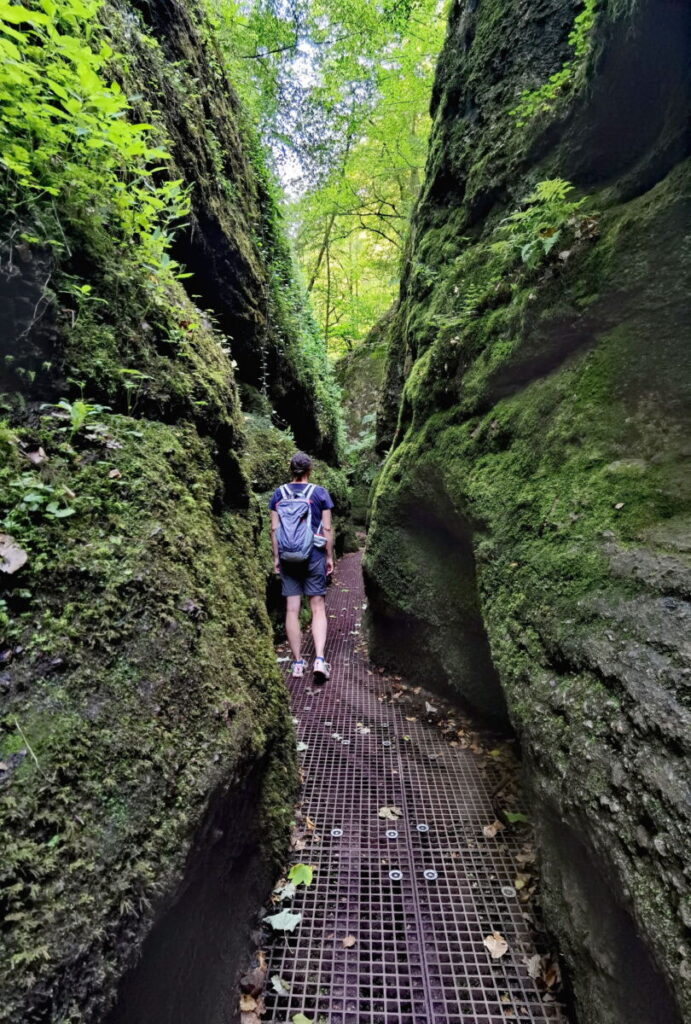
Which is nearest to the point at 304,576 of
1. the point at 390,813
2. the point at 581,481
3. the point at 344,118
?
the point at 390,813

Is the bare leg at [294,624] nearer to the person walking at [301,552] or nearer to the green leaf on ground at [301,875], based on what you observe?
the person walking at [301,552]

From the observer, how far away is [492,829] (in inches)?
114

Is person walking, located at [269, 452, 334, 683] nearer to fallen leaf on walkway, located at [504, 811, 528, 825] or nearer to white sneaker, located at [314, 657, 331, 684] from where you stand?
white sneaker, located at [314, 657, 331, 684]

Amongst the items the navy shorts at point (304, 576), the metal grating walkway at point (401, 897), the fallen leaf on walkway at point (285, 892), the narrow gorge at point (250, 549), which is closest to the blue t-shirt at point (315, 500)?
the navy shorts at point (304, 576)

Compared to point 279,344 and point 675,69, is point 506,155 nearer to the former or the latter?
point 675,69

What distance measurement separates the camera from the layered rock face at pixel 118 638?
1296 millimetres

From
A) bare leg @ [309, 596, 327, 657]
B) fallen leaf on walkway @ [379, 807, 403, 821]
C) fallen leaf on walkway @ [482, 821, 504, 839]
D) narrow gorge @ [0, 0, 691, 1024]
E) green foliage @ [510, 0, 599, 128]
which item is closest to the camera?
narrow gorge @ [0, 0, 691, 1024]

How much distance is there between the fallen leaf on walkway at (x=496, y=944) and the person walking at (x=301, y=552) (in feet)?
8.79

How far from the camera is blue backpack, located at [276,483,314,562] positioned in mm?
4734

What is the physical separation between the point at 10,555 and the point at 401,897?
2.58 meters

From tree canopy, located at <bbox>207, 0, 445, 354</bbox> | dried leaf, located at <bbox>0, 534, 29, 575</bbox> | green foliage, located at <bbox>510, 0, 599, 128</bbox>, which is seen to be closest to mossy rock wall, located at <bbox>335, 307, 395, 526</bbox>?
tree canopy, located at <bbox>207, 0, 445, 354</bbox>

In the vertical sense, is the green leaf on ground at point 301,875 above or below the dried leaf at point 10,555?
below

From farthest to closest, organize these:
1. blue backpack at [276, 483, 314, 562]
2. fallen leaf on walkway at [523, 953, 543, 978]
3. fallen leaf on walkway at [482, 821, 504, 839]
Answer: blue backpack at [276, 483, 314, 562], fallen leaf on walkway at [482, 821, 504, 839], fallen leaf on walkway at [523, 953, 543, 978]

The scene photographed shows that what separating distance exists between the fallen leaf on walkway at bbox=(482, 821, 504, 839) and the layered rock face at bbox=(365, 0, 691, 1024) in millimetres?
547
